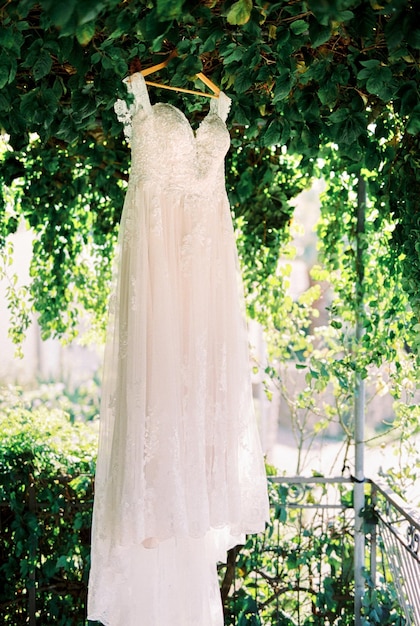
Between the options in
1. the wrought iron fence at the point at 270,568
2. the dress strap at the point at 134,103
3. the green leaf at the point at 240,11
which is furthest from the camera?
the wrought iron fence at the point at 270,568

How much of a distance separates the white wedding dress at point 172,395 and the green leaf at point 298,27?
0.38 metres

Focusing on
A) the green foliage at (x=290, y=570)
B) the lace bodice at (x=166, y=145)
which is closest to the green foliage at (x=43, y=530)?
the green foliage at (x=290, y=570)

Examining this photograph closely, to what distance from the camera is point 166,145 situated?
1826 mm

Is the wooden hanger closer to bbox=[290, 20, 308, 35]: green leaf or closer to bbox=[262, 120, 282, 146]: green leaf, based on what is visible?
bbox=[262, 120, 282, 146]: green leaf

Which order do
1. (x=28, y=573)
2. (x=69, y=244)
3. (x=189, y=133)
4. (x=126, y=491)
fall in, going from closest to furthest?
1. (x=126, y=491)
2. (x=189, y=133)
3. (x=28, y=573)
4. (x=69, y=244)

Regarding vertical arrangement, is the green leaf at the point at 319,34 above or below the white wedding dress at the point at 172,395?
above

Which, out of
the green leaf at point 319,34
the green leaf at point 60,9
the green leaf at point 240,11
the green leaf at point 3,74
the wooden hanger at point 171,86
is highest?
the wooden hanger at point 171,86

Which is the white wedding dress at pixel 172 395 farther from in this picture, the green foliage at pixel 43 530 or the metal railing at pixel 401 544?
the green foliage at pixel 43 530

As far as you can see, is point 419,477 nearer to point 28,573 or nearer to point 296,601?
point 296,601

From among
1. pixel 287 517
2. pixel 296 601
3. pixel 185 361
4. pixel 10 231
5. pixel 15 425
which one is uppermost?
pixel 10 231

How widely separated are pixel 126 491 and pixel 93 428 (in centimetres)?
161

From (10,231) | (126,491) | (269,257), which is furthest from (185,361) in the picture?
(10,231)

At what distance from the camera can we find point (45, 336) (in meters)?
3.14

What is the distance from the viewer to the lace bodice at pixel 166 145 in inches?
70.9
